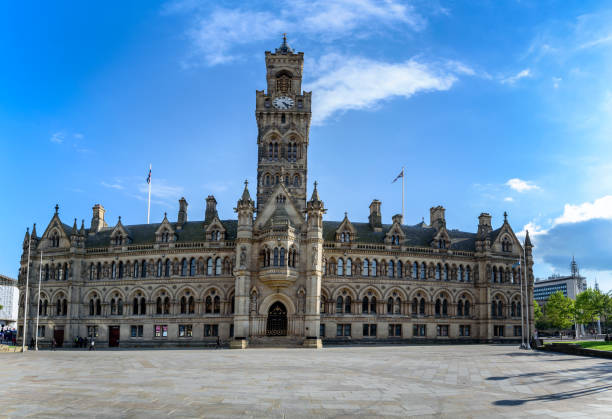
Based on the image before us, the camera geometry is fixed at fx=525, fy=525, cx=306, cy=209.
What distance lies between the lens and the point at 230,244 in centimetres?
6462

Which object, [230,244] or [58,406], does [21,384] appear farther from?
[230,244]

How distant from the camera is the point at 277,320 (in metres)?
60.2

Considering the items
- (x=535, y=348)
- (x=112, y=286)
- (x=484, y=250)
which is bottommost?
(x=535, y=348)

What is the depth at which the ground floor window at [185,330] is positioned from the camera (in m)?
64.2

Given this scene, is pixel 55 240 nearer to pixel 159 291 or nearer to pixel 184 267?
pixel 159 291

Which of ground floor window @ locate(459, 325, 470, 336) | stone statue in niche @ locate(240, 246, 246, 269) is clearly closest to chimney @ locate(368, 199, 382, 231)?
ground floor window @ locate(459, 325, 470, 336)

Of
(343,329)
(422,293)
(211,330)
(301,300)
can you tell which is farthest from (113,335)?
(422,293)

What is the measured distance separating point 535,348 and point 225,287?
35171mm

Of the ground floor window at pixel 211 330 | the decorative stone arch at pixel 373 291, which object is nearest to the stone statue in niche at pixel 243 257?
the ground floor window at pixel 211 330

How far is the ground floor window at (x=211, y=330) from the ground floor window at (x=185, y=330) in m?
1.89

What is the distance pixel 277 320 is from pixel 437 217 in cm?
3001

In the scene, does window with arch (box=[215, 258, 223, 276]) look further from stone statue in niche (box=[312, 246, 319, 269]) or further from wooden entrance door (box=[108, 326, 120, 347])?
wooden entrance door (box=[108, 326, 120, 347])

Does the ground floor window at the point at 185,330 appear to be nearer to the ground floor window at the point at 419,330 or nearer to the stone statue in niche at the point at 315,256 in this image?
the stone statue in niche at the point at 315,256

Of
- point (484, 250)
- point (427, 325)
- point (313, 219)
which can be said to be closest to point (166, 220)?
point (313, 219)
